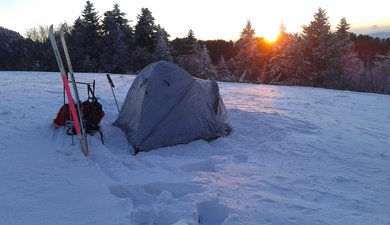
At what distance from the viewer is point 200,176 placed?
5.27 m

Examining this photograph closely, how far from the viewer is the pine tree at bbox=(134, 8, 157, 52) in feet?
121

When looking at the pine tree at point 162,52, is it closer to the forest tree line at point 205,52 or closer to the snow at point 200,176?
the forest tree line at point 205,52

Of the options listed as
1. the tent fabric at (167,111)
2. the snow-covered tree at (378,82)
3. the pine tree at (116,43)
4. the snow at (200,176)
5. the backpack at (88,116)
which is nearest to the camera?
the snow at (200,176)

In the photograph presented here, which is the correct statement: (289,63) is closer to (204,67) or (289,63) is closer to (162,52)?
(204,67)

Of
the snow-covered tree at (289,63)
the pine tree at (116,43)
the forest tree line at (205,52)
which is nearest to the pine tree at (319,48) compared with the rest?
the forest tree line at (205,52)

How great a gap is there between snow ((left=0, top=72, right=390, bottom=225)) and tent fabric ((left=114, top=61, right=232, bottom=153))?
21 centimetres

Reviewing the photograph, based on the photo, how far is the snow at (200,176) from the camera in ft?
13.4

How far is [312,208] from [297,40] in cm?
3143

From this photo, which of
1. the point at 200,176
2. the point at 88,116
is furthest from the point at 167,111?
the point at 200,176

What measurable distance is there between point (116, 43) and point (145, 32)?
10.8ft

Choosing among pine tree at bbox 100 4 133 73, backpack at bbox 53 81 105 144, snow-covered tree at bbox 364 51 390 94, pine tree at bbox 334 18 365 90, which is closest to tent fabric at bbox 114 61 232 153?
backpack at bbox 53 81 105 144

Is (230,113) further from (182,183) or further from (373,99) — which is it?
(373,99)

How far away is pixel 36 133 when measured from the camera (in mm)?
6645

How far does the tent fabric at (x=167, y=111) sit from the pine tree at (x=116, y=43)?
28.1 metres
